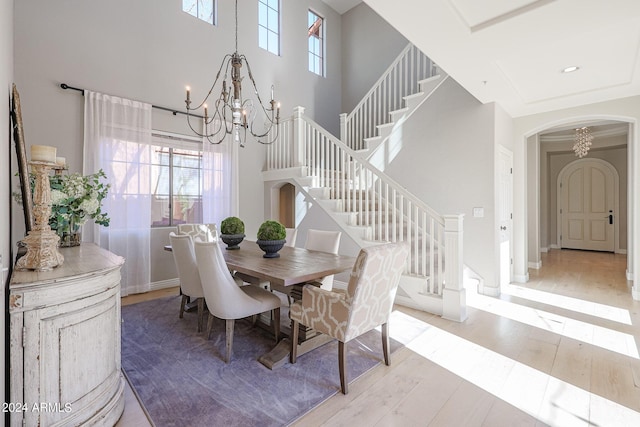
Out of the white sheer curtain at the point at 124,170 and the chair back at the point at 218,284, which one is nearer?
the chair back at the point at 218,284

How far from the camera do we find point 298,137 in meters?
4.93

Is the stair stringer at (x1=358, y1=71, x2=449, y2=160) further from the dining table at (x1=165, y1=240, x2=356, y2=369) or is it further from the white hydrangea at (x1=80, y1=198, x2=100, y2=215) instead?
the white hydrangea at (x1=80, y1=198, x2=100, y2=215)

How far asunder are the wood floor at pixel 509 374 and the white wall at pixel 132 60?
3.36 m

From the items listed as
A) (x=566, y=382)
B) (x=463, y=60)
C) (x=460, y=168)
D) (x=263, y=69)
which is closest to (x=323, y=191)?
(x=460, y=168)

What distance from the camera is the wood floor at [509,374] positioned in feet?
5.75

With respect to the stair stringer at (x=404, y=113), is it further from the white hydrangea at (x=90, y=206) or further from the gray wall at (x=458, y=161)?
the white hydrangea at (x=90, y=206)

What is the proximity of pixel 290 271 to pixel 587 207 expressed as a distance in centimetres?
905

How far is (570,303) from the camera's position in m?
3.70

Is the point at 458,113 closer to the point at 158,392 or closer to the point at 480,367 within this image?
the point at 480,367

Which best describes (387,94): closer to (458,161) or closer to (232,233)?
(458,161)

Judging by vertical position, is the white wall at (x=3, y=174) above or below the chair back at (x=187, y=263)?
above

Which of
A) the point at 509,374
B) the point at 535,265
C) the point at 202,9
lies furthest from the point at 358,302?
the point at 535,265

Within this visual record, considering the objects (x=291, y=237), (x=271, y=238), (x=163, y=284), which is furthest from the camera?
(x=163, y=284)

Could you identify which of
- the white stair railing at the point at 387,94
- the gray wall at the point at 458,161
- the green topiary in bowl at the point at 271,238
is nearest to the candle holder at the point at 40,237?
the green topiary in bowl at the point at 271,238
